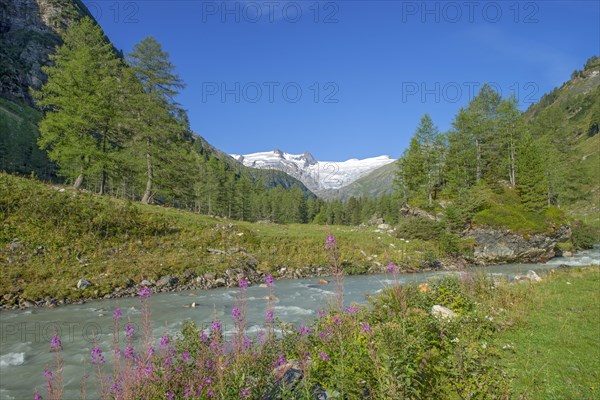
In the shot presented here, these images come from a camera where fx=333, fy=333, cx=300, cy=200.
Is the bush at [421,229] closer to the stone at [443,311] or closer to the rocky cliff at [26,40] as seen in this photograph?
the stone at [443,311]

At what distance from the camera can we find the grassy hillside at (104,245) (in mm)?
14953

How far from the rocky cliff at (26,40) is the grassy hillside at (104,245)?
10746cm

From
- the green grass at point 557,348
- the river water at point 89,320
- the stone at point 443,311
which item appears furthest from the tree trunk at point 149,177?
the green grass at point 557,348

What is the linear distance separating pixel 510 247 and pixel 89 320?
108 feet

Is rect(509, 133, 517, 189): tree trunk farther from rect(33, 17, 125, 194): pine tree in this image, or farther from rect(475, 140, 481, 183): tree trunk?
rect(33, 17, 125, 194): pine tree

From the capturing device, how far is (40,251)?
1595 centimetres

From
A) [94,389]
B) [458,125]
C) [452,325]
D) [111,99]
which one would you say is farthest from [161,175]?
[458,125]

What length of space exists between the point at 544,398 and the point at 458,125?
4234 cm

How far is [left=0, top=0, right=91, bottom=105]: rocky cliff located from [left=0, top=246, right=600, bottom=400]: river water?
4584 inches

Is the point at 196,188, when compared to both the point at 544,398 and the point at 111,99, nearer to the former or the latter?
the point at 111,99

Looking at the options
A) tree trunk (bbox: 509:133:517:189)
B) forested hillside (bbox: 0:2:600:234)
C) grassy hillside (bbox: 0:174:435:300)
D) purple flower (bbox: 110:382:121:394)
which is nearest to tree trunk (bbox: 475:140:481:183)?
forested hillside (bbox: 0:2:600:234)

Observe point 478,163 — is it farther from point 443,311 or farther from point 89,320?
point 89,320

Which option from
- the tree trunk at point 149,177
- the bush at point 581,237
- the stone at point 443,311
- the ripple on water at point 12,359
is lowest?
the ripple on water at point 12,359

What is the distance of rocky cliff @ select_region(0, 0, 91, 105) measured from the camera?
101m
